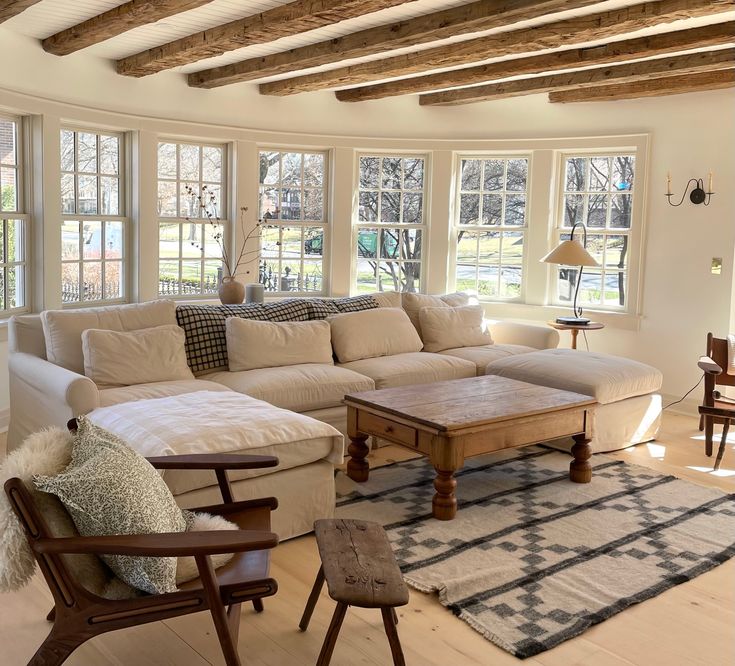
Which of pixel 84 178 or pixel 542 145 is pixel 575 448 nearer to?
pixel 542 145

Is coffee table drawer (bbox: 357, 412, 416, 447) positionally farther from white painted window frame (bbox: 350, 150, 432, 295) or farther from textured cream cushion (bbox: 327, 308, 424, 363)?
white painted window frame (bbox: 350, 150, 432, 295)

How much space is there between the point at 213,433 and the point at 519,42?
288cm

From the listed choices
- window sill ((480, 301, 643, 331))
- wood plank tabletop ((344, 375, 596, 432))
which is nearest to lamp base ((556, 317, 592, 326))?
window sill ((480, 301, 643, 331))

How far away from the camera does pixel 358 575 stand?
2.38 m

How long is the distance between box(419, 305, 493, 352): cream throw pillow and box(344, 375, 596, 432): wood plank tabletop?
43.0 inches

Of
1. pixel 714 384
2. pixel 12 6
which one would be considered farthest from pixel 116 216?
pixel 714 384

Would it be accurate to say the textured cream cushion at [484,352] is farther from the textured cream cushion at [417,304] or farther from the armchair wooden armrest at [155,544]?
the armchair wooden armrest at [155,544]

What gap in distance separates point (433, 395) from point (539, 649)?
1.94 m

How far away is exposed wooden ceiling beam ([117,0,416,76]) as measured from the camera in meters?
3.92

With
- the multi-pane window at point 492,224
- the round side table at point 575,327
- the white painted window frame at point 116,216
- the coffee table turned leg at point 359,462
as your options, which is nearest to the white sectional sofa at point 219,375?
the coffee table turned leg at point 359,462

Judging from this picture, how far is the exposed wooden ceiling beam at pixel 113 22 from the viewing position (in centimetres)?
395

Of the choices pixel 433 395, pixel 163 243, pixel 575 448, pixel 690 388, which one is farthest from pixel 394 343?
pixel 690 388

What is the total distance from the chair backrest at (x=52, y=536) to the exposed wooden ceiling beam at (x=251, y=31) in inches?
106

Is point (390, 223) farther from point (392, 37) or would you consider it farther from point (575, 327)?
point (392, 37)
